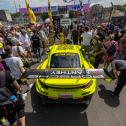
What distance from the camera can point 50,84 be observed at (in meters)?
7.32

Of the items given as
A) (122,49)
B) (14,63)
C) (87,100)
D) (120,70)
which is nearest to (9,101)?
(14,63)

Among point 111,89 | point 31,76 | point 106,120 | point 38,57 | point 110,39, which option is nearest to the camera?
point 31,76

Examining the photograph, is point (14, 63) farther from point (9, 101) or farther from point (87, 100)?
point (9, 101)

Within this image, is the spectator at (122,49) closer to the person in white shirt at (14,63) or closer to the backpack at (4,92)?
the person in white shirt at (14,63)

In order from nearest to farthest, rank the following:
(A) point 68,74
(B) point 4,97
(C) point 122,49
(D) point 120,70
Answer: (B) point 4,97 < (A) point 68,74 < (D) point 120,70 < (C) point 122,49

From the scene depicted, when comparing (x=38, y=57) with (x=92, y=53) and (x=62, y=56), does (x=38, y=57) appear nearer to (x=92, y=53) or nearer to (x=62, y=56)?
(x=92, y=53)

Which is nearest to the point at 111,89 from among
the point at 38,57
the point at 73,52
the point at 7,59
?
the point at 73,52

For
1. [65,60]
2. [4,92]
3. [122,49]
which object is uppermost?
[4,92]

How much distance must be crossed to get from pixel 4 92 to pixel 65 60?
3.67m

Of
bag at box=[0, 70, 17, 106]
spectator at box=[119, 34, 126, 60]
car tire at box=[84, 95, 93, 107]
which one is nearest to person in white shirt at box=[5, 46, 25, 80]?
car tire at box=[84, 95, 93, 107]

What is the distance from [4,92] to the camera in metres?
4.98

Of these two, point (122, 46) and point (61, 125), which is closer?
point (61, 125)

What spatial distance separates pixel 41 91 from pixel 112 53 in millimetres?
5438

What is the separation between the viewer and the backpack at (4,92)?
4.97 metres
